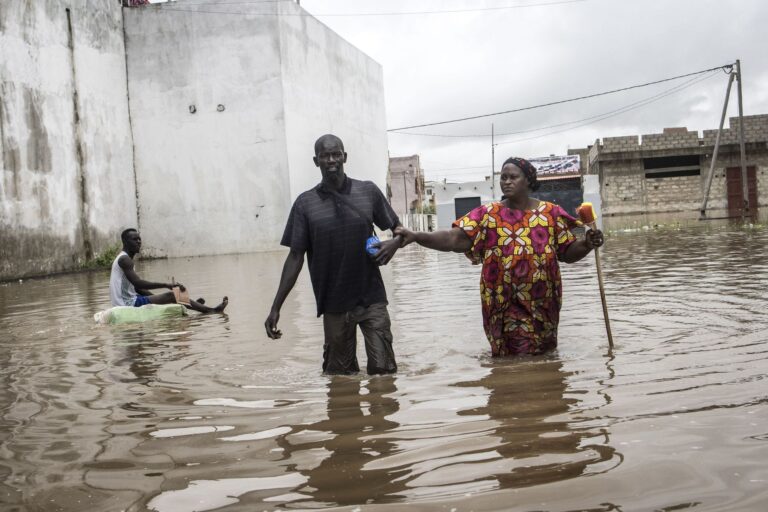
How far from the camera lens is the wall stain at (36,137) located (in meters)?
19.0

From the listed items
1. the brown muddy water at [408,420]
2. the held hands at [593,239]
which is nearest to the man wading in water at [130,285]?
the brown muddy water at [408,420]

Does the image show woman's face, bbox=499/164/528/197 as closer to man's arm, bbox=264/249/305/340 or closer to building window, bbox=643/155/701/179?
man's arm, bbox=264/249/305/340

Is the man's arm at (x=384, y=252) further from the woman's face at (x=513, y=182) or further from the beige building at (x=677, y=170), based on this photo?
the beige building at (x=677, y=170)

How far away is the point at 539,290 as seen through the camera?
5008 mm

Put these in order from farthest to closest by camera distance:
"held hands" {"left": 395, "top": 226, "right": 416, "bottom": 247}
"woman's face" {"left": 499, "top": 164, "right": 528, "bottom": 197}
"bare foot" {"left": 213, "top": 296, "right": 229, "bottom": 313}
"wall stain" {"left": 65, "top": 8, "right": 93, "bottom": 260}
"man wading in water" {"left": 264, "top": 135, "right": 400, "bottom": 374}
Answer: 1. "wall stain" {"left": 65, "top": 8, "right": 93, "bottom": 260}
2. "bare foot" {"left": 213, "top": 296, "right": 229, "bottom": 313}
3. "woman's face" {"left": 499, "top": 164, "right": 528, "bottom": 197}
4. "held hands" {"left": 395, "top": 226, "right": 416, "bottom": 247}
5. "man wading in water" {"left": 264, "top": 135, "right": 400, "bottom": 374}

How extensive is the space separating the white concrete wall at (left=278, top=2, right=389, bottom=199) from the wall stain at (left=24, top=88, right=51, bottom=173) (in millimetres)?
7423

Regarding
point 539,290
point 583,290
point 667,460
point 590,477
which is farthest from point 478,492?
point 583,290

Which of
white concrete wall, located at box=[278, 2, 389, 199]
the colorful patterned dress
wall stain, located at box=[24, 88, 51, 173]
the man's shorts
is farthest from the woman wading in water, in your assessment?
white concrete wall, located at box=[278, 2, 389, 199]

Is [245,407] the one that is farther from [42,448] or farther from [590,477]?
[590,477]

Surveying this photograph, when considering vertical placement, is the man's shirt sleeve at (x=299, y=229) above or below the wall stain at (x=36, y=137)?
below

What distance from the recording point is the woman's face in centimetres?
497

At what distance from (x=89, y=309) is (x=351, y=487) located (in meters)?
8.59

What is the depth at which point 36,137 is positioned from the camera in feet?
63.3

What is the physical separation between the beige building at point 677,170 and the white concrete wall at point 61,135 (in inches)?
989
